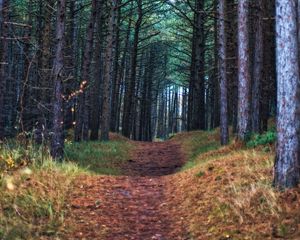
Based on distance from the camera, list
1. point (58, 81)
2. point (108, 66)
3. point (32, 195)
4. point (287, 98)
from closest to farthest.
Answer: point (287, 98)
point (32, 195)
point (58, 81)
point (108, 66)

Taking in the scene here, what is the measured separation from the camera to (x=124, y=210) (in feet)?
27.6

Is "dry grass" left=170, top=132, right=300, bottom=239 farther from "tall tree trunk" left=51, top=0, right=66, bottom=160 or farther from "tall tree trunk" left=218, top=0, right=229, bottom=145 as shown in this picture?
"tall tree trunk" left=218, top=0, right=229, bottom=145

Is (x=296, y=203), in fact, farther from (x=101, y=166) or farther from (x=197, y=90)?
(x=197, y=90)

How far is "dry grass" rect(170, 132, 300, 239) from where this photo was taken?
6.40 m

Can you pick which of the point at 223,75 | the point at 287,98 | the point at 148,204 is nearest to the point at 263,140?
the point at 223,75

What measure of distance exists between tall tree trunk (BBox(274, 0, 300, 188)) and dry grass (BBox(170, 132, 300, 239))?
36 centimetres

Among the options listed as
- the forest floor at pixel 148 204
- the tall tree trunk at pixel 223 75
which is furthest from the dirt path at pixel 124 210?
the tall tree trunk at pixel 223 75

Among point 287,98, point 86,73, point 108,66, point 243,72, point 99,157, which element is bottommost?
point 99,157

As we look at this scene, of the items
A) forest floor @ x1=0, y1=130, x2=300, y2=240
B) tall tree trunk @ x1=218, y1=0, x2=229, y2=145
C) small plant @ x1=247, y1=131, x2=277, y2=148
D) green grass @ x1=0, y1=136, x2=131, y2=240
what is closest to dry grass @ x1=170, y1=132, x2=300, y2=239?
forest floor @ x1=0, y1=130, x2=300, y2=240

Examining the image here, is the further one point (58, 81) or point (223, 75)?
point (223, 75)

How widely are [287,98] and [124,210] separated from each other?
368 centimetres

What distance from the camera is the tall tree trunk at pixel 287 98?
727cm

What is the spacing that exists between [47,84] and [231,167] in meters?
11.7

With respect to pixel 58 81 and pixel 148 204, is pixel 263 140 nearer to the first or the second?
pixel 148 204
